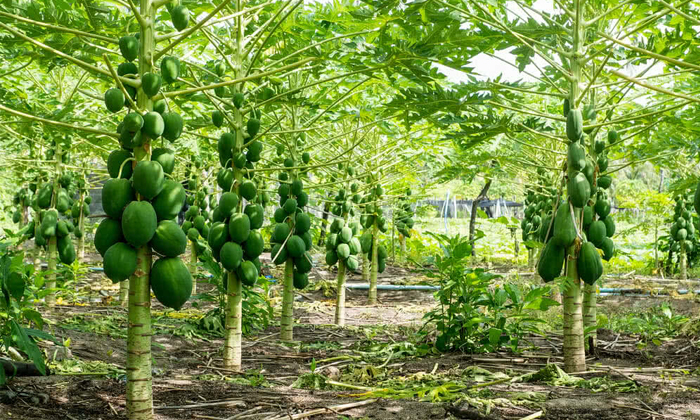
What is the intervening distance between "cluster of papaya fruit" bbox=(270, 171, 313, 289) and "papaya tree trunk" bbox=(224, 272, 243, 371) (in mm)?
1109

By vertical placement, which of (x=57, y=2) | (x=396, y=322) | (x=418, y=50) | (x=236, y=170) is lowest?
(x=396, y=322)

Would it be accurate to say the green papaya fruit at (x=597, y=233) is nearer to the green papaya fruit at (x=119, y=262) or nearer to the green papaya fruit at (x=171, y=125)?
the green papaya fruit at (x=171, y=125)

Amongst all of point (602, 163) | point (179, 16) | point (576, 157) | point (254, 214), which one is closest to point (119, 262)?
point (179, 16)

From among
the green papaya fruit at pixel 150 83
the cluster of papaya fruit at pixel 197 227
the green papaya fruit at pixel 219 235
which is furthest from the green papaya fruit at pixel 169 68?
the cluster of papaya fruit at pixel 197 227

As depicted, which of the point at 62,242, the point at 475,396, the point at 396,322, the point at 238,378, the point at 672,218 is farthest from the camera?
the point at 672,218

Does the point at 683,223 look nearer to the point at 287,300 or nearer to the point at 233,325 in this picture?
the point at 287,300

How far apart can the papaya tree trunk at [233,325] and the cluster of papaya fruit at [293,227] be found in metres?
1.11

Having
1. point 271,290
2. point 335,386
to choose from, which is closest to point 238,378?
point 335,386

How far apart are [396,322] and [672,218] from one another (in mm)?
6890

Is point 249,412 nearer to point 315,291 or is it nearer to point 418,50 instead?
point 418,50

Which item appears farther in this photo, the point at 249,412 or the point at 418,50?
the point at 418,50

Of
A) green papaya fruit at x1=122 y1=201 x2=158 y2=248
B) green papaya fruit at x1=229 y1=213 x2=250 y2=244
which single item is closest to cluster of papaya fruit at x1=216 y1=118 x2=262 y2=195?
green papaya fruit at x1=229 y1=213 x2=250 y2=244

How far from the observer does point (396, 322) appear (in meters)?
6.74

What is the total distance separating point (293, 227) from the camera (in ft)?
16.7
